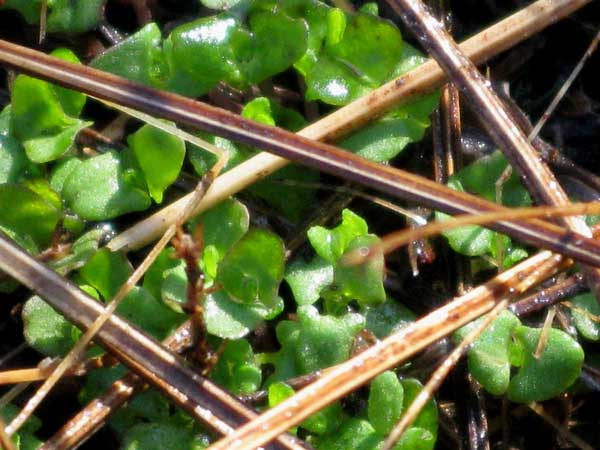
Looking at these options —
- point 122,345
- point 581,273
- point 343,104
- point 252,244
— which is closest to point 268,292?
point 252,244

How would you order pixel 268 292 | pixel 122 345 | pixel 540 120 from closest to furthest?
pixel 122 345, pixel 268 292, pixel 540 120

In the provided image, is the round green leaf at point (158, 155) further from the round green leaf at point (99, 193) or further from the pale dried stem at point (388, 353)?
the pale dried stem at point (388, 353)

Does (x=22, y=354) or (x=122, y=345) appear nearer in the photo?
(x=122, y=345)

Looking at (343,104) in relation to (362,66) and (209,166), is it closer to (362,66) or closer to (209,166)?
(362,66)

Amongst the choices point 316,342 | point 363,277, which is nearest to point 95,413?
point 316,342

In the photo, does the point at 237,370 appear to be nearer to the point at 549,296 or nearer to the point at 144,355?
the point at 144,355

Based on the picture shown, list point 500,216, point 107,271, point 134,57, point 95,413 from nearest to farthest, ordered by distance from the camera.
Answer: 1. point 500,216
2. point 95,413
3. point 107,271
4. point 134,57

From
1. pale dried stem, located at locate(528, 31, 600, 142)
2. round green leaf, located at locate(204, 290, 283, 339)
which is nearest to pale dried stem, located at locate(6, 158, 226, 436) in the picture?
round green leaf, located at locate(204, 290, 283, 339)

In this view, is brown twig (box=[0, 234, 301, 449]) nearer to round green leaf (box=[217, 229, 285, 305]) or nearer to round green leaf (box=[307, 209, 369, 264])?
round green leaf (box=[217, 229, 285, 305])
